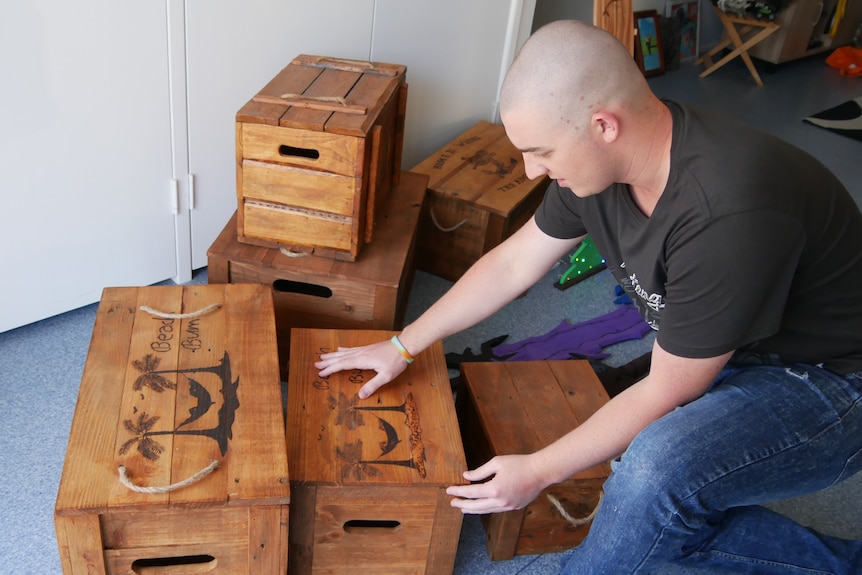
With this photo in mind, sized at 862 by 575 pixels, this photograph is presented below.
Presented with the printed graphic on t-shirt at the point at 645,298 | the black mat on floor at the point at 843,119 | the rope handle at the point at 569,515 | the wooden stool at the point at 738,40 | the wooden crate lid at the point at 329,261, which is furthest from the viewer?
the wooden stool at the point at 738,40

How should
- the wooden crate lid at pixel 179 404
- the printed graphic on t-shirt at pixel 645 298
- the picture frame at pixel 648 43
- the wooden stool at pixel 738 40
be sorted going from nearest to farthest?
1. the wooden crate lid at pixel 179 404
2. the printed graphic on t-shirt at pixel 645 298
3. the picture frame at pixel 648 43
4. the wooden stool at pixel 738 40

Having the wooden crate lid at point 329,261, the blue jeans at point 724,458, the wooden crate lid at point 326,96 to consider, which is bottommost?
the wooden crate lid at point 329,261

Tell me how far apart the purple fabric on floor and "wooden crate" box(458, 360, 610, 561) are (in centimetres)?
38

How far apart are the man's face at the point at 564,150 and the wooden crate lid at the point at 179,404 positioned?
62 cm

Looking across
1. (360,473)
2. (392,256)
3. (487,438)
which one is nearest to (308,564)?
(360,473)

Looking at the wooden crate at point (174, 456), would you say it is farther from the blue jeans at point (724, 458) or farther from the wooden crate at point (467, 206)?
the wooden crate at point (467, 206)

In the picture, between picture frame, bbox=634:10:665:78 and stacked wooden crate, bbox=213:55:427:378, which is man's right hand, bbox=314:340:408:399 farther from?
picture frame, bbox=634:10:665:78

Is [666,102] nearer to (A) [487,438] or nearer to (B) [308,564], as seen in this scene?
(A) [487,438]

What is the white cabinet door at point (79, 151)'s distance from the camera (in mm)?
1743

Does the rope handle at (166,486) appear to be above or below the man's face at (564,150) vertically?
below

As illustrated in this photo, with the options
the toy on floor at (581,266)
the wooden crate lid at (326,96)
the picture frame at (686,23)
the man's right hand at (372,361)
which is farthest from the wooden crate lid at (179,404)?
the picture frame at (686,23)

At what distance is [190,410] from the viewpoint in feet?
4.56

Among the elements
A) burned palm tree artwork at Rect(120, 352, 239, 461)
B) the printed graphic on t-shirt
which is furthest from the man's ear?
burned palm tree artwork at Rect(120, 352, 239, 461)

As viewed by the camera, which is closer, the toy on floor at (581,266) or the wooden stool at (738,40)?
the toy on floor at (581,266)
